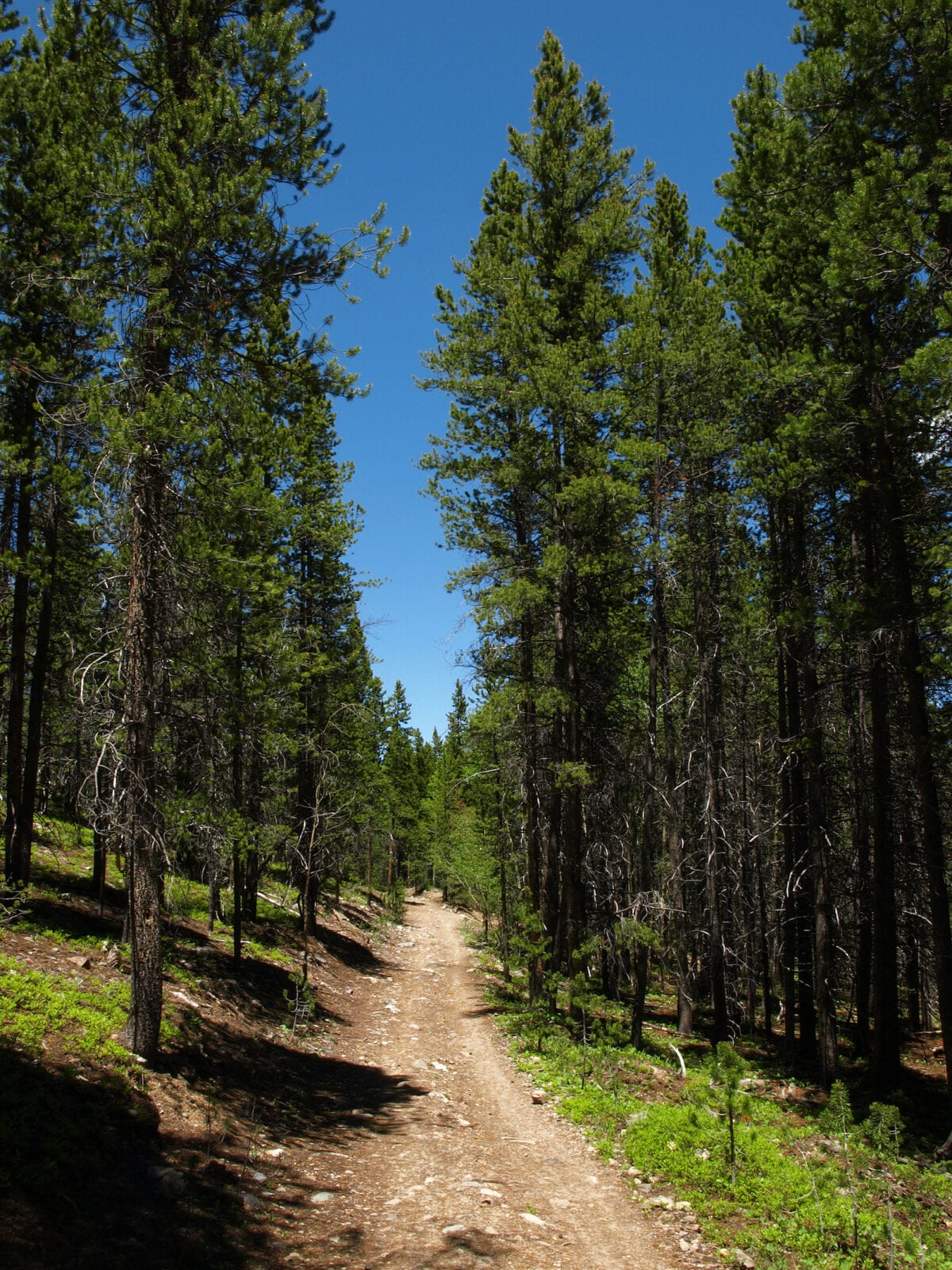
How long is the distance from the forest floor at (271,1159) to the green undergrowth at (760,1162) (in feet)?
1.29

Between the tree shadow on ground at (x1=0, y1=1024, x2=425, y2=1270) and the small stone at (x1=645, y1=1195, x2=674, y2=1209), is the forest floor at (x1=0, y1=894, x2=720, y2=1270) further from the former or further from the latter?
the small stone at (x1=645, y1=1195, x2=674, y2=1209)

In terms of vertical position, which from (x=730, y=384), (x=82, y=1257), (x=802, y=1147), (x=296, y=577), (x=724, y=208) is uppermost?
(x=724, y=208)

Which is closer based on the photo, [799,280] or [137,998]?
[137,998]

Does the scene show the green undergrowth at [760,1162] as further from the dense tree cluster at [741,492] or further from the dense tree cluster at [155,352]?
the dense tree cluster at [155,352]

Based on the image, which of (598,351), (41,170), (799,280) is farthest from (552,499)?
(41,170)

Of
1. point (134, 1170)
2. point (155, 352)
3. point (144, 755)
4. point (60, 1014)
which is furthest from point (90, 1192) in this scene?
point (155, 352)

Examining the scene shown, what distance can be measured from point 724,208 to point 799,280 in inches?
150

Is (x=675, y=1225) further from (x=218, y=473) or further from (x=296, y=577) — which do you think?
(x=296, y=577)

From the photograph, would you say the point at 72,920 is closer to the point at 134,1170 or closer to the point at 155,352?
the point at 134,1170

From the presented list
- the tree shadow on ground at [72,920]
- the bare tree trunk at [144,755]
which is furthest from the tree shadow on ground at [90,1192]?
the tree shadow on ground at [72,920]

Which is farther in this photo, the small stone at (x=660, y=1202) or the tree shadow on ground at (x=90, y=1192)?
the small stone at (x=660, y=1202)

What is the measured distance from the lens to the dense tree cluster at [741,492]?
9664 mm

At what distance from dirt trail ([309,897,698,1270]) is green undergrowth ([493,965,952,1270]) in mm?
466

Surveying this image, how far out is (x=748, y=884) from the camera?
1955 centimetres
